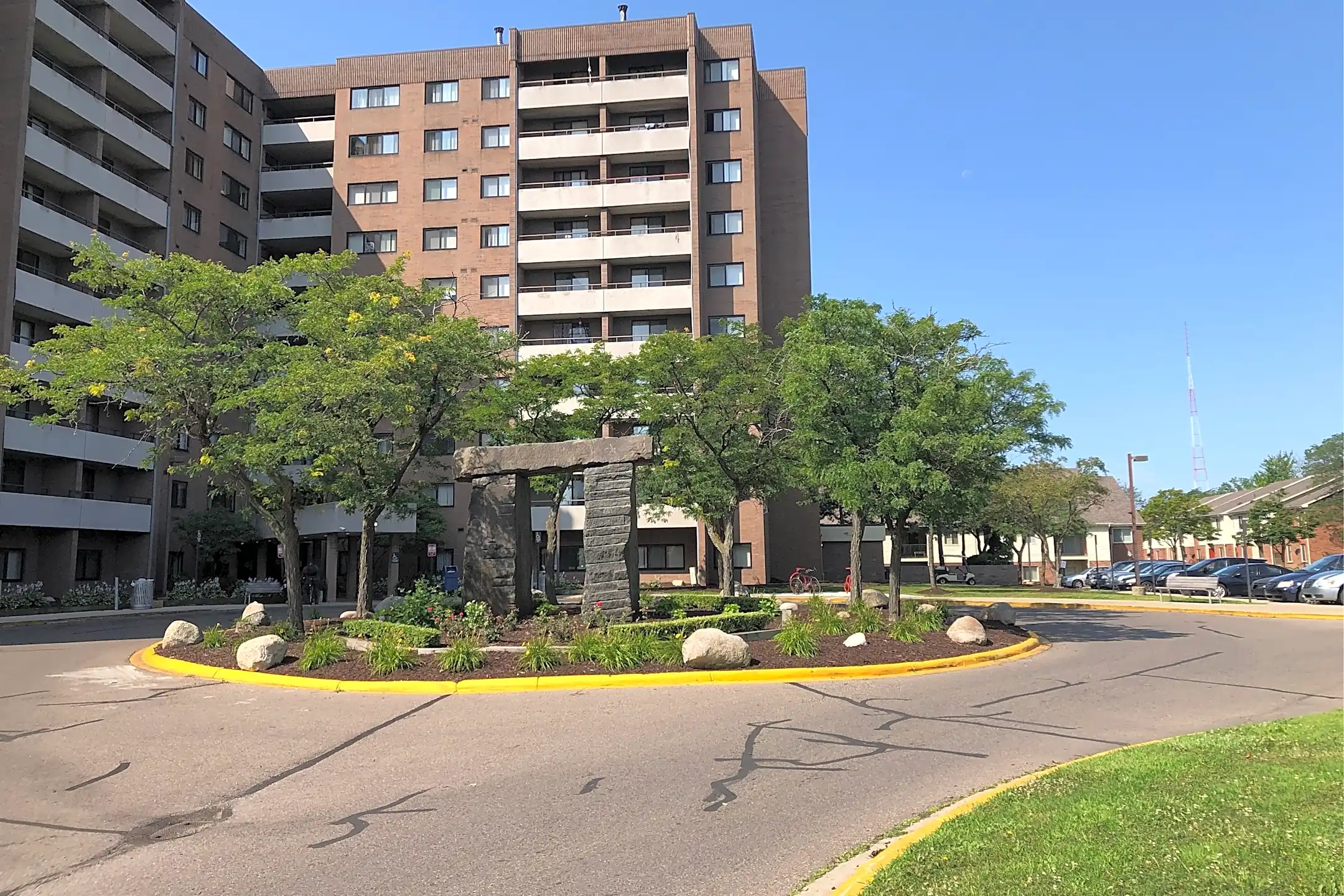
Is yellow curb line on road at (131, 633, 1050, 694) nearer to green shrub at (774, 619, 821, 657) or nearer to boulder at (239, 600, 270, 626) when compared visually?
green shrub at (774, 619, 821, 657)

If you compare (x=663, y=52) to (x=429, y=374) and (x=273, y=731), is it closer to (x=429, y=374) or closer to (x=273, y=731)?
(x=429, y=374)

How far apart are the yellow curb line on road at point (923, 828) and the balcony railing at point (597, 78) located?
155ft

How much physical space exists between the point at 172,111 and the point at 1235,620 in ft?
161

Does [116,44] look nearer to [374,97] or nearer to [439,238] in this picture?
[374,97]

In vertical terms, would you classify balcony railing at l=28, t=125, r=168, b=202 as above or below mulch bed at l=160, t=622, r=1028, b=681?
above

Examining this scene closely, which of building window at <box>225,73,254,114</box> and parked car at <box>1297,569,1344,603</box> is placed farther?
building window at <box>225,73,254,114</box>

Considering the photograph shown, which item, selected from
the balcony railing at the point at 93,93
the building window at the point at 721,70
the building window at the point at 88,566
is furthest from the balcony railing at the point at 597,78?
the building window at the point at 88,566

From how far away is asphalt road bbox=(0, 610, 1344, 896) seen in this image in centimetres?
571

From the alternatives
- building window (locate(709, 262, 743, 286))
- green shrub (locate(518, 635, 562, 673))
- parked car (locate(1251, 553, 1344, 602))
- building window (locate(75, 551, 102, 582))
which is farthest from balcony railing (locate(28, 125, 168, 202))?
parked car (locate(1251, 553, 1344, 602))

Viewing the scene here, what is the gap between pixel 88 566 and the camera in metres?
39.5

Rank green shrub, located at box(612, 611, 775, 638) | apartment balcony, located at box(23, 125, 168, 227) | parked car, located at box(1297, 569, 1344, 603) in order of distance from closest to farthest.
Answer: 1. green shrub, located at box(612, 611, 775, 638)
2. parked car, located at box(1297, 569, 1344, 603)
3. apartment balcony, located at box(23, 125, 168, 227)

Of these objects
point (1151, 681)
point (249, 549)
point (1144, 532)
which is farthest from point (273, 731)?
point (1144, 532)

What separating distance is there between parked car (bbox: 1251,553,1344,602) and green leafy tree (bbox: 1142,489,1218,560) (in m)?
18.2

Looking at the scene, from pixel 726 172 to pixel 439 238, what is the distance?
16.3 metres
